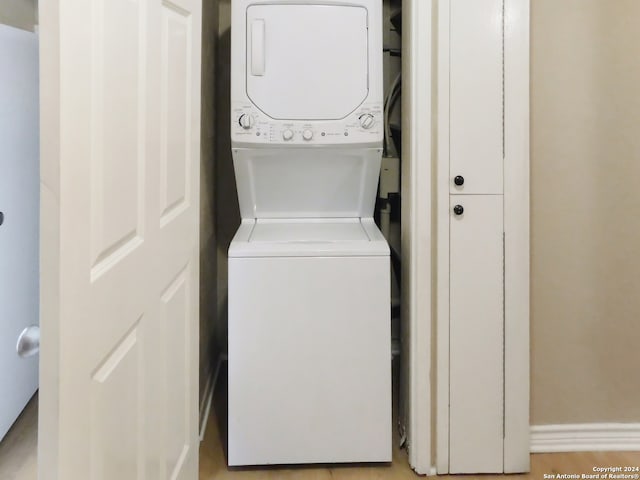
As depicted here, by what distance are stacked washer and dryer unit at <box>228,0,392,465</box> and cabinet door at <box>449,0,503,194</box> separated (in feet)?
0.99

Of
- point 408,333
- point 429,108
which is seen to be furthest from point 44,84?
point 408,333

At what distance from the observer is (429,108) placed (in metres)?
1.73

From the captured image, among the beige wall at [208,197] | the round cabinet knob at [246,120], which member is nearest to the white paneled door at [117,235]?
the round cabinet knob at [246,120]

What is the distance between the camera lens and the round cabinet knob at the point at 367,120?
73.9 inches

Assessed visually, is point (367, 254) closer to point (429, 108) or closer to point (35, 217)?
point (429, 108)

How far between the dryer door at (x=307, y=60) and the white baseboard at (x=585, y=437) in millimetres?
1401

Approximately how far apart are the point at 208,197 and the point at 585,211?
1484 mm

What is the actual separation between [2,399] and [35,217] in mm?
356

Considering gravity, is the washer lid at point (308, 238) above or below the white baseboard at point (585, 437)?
above

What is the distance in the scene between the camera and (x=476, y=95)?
1707 mm

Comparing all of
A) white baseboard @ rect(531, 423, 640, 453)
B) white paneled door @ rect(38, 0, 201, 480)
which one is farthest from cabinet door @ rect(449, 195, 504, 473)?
white paneled door @ rect(38, 0, 201, 480)

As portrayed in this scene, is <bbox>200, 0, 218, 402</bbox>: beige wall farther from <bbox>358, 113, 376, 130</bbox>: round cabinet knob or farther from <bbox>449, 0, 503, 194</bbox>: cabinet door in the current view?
<bbox>449, 0, 503, 194</bbox>: cabinet door

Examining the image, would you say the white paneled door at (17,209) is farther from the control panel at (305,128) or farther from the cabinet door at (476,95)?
the cabinet door at (476,95)

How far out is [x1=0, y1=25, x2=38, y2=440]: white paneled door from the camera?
89 centimetres
